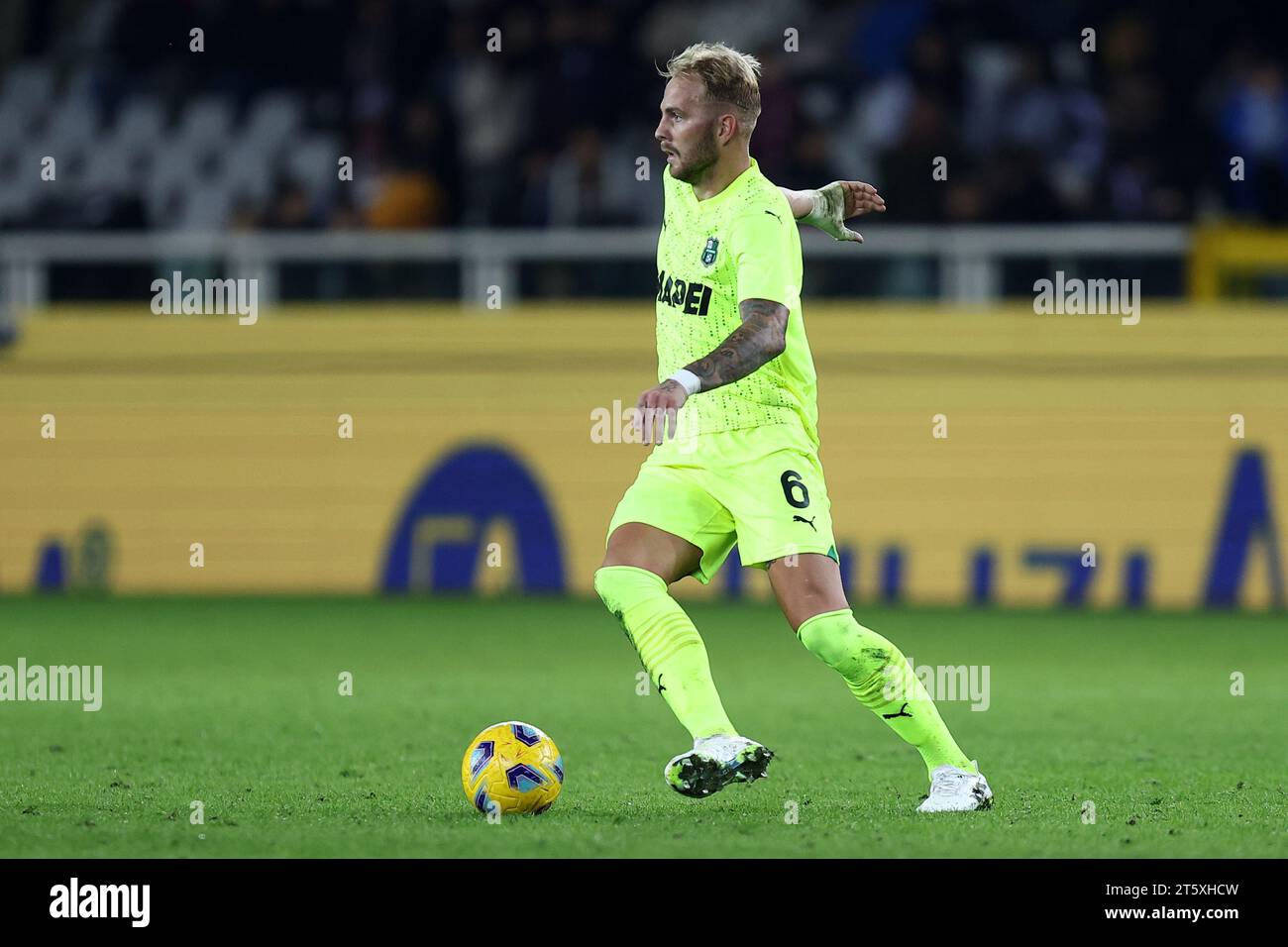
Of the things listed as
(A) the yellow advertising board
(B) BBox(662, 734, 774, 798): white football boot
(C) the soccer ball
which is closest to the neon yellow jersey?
(B) BBox(662, 734, 774, 798): white football boot

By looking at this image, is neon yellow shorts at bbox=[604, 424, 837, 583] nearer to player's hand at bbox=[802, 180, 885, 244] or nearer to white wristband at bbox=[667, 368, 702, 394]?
white wristband at bbox=[667, 368, 702, 394]

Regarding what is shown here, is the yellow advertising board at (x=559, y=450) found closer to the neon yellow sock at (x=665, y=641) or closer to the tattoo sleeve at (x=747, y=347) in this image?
the neon yellow sock at (x=665, y=641)

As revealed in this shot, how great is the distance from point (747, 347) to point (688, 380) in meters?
0.28

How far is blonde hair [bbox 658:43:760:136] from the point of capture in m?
6.33

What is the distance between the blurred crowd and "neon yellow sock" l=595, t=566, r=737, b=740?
32.0ft

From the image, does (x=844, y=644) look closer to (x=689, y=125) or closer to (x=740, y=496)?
(x=740, y=496)

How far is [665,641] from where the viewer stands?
6414mm

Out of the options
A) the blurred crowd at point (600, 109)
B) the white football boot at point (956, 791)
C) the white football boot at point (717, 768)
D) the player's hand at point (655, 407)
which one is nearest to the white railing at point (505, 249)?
the blurred crowd at point (600, 109)

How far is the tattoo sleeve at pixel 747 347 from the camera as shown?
596cm

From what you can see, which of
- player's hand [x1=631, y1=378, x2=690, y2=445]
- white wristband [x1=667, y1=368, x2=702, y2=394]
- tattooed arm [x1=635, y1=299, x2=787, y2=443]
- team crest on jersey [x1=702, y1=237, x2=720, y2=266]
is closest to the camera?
player's hand [x1=631, y1=378, x2=690, y2=445]

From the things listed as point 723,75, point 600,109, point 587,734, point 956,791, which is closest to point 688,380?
point 723,75

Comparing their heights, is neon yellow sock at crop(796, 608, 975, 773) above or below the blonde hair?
below
